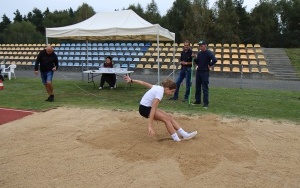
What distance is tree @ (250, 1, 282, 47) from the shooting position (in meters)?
38.3

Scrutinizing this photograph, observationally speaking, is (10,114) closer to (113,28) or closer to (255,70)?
(113,28)

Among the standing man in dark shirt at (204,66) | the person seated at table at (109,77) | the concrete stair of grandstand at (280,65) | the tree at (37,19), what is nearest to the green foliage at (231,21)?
the concrete stair of grandstand at (280,65)

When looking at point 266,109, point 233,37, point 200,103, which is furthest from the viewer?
point 233,37

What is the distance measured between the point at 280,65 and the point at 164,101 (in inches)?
637

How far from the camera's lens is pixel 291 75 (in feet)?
69.7

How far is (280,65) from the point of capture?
23781 mm

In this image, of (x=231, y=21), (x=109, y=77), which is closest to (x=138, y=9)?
(x=231, y=21)

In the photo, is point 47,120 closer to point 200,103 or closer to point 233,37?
point 200,103

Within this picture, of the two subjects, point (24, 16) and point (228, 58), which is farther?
point (24, 16)

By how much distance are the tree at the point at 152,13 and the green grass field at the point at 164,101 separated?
105ft

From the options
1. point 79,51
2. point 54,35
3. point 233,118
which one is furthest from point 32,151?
point 79,51

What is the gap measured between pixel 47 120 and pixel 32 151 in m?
2.31

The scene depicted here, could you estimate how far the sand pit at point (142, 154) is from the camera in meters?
4.27

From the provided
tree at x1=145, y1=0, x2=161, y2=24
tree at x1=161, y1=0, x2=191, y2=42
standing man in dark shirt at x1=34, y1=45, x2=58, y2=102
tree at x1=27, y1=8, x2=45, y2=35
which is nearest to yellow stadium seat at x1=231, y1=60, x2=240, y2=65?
standing man in dark shirt at x1=34, y1=45, x2=58, y2=102
